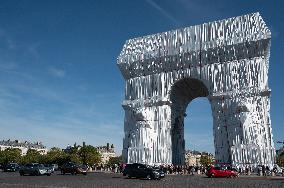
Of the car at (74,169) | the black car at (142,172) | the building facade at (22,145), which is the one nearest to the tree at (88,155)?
the building facade at (22,145)

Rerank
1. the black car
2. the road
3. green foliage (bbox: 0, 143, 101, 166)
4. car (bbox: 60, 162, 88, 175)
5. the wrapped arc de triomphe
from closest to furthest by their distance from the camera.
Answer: the road
the black car
the wrapped arc de triomphe
car (bbox: 60, 162, 88, 175)
green foliage (bbox: 0, 143, 101, 166)

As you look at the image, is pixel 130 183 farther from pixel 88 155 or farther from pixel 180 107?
pixel 88 155

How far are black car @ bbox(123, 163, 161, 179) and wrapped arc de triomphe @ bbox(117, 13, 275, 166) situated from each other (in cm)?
1122

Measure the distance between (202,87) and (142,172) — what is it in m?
20.6

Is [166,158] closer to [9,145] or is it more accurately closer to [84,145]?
[84,145]

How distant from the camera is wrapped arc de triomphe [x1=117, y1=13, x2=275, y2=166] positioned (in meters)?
40.9

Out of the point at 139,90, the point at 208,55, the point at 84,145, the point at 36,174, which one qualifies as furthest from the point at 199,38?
the point at 84,145

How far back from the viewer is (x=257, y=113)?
41188 mm

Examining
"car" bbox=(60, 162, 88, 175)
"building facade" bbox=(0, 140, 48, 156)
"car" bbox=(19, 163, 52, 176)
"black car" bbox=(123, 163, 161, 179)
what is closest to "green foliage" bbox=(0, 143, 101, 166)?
"building facade" bbox=(0, 140, 48, 156)

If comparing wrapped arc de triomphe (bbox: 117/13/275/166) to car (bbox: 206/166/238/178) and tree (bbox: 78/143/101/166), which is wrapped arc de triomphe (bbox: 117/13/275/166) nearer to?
car (bbox: 206/166/238/178)

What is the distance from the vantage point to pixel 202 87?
163 feet

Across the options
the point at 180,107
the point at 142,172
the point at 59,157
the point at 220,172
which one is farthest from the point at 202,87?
the point at 59,157

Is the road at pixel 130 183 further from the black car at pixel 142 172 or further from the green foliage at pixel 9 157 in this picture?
the green foliage at pixel 9 157

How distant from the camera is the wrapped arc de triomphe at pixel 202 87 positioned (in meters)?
40.9
